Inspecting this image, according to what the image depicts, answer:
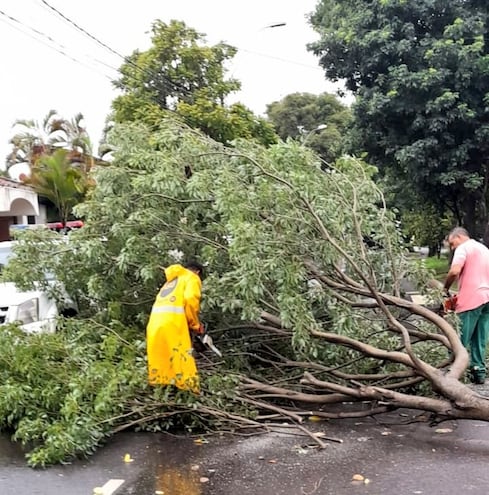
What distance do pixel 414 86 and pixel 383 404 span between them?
1183 centimetres

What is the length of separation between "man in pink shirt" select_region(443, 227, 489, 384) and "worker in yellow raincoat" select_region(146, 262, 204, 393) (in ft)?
9.36

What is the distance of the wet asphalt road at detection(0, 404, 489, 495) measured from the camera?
14.9 ft

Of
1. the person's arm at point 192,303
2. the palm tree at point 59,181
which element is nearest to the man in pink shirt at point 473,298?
the person's arm at point 192,303

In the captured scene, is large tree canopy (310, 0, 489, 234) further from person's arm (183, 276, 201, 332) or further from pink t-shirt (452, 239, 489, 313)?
person's arm (183, 276, 201, 332)

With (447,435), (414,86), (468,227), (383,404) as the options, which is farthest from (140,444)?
(468,227)

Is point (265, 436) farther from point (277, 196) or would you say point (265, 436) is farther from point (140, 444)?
point (277, 196)

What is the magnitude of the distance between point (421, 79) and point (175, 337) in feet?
39.4

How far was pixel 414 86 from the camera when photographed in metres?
15.9

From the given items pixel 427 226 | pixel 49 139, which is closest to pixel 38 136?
pixel 49 139

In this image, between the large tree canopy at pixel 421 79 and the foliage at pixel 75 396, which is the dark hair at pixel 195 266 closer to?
the foliage at pixel 75 396

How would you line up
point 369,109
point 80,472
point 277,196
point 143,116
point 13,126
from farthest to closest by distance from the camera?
1. point 13,126
2. point 143,116
3. point 369,109
4. point 277,196
5. point 80,472

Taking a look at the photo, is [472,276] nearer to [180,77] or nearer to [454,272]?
[454,272]

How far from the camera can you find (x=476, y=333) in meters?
7.06

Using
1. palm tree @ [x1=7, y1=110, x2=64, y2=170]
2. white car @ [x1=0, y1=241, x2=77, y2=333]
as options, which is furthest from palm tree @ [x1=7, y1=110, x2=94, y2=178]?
white car @ [x1=0, y1=241, x2=77, y2=333]
